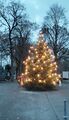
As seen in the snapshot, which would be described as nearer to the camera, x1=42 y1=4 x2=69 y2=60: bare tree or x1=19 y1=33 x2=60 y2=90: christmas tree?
x1=19 y1=33 x2=60 y2=90: christmas tree

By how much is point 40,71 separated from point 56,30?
38424mm

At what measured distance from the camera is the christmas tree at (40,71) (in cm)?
3928

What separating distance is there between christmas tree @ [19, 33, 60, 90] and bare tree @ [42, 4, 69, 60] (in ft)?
120

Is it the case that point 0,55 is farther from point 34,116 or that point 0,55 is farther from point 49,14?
point 34,116

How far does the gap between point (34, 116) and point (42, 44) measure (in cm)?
2317

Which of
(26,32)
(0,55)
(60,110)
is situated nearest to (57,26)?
(26,32)

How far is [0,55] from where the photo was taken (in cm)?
7412

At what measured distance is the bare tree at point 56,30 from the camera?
77250 mm

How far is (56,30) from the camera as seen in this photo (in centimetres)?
7719

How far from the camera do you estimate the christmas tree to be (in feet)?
129

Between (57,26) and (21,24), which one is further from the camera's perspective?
(57,26)

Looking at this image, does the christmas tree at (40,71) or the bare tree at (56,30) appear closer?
the christmas tree at (40,71)

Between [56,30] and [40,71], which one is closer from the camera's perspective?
[40,71]

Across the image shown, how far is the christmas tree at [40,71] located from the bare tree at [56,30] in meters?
36.7
